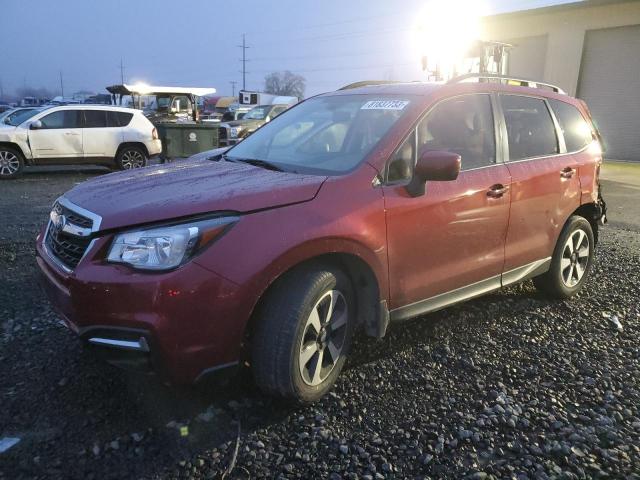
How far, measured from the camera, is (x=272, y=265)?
2451 millimetres

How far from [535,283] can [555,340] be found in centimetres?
87

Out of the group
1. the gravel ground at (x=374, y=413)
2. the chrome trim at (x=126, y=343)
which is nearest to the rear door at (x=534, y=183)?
the gravel ground at (x=374, y=413)

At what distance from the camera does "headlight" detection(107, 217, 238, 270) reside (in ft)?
7.62

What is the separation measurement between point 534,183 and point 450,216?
3.36 ft

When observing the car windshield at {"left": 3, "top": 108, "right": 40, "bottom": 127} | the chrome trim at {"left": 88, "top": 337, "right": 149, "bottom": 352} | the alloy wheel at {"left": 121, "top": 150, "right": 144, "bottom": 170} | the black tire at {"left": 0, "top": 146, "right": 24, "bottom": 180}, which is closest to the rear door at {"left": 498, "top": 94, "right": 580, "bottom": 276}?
the chrome trim at {"left": 88, "top": 337, "right": 149, "bottom": 352}

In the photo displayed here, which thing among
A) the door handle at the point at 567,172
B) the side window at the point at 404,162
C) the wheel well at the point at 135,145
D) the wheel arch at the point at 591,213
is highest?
the side window at the point at 404,162

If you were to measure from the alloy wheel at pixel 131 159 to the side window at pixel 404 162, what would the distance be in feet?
36.5

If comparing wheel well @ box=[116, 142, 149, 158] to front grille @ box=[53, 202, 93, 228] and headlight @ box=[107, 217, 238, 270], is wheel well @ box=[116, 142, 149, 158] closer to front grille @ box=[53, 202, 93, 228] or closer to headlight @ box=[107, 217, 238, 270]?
front grille @ box=[53, 202, 93, 228]

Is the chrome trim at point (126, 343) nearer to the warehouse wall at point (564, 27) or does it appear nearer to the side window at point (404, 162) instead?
the side window at point (404, 162)

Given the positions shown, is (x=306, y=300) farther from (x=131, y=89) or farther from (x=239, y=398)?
→ (x=131, y=89)

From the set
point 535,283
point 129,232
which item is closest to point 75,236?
point 129,232

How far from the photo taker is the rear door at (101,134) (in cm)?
1242

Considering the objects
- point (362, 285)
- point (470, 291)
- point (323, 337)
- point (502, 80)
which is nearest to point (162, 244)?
point (323, 337)

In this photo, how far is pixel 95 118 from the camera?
1256 centimetres
